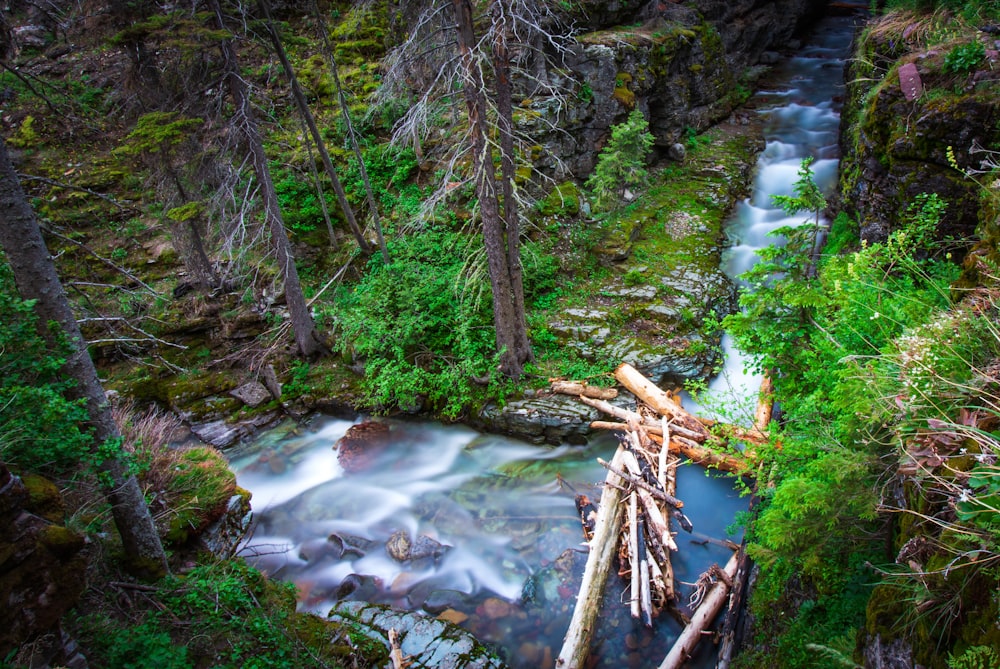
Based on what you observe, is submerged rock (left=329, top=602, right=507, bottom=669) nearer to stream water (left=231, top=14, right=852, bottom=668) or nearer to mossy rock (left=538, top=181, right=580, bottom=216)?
stream water (left=231, top=14, right=852, bottom=668)

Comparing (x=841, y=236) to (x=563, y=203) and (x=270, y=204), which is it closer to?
(x=563, y=203)

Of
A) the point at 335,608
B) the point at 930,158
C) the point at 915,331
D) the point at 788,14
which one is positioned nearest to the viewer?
the point at 915,331

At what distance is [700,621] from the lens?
6473mm

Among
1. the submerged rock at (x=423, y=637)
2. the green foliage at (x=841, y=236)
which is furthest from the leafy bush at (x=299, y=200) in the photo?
the green foliage at (x=841, y=236)

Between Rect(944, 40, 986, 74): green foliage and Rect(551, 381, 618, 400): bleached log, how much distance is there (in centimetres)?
761

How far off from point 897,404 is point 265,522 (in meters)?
9.82

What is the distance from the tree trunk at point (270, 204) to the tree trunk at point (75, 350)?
22.7 ft

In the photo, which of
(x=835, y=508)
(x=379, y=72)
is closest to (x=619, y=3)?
(x=379, y=72)

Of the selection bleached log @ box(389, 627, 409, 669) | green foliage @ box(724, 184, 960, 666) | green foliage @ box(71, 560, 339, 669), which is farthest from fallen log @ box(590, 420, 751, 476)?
green foliage @ box(71, 560, 339, 669)

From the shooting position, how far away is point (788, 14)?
21672mm

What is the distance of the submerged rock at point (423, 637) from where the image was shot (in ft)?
21.1

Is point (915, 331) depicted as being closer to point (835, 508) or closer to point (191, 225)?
point (835, 508)

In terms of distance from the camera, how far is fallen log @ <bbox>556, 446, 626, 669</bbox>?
6312mm

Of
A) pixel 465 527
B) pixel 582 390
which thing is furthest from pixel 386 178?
pixel 465 527
